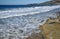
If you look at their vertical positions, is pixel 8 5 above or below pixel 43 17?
above

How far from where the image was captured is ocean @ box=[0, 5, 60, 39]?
1.83 meters

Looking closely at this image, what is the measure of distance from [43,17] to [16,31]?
1.91ft

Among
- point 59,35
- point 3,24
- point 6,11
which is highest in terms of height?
point 6,11

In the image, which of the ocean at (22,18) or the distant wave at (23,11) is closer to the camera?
the ocean at (22,18)

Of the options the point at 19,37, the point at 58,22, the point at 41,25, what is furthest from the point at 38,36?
the point at 58,22

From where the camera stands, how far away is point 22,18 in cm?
221

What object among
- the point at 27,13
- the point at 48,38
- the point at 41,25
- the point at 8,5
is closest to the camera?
the point at 48,38

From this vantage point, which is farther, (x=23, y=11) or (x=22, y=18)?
(x=23, y=11)

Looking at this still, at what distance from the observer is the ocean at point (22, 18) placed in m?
1.83

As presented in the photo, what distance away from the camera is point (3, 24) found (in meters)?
2.02

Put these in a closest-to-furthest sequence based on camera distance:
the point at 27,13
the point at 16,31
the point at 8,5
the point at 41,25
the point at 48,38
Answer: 1. the point at 48,38
2. the point at 16,31
3. the point at 41,25
4. the point at 8,5
5. the point at 27,13

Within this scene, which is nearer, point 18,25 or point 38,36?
point 38,36

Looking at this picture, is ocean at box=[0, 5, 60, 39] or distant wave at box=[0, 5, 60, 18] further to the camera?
distant wave at box=[0, 5, 60, 18]

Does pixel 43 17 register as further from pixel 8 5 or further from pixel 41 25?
pixel 8 5
